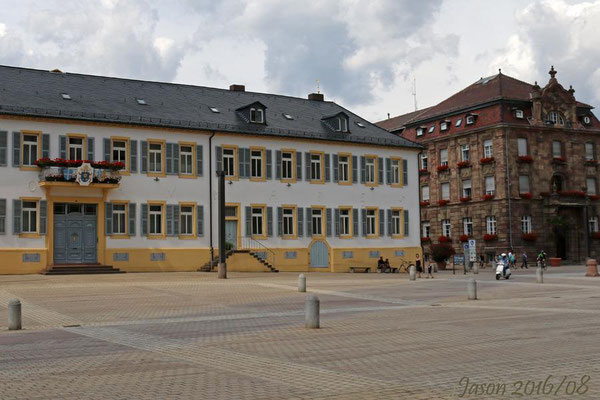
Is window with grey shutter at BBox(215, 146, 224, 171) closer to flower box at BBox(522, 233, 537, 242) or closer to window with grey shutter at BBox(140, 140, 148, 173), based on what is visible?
window with grey shutter at BBox(140, 140, 148, 173)

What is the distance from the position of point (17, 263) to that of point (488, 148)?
130 ft

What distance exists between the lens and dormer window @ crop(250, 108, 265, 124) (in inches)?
1808

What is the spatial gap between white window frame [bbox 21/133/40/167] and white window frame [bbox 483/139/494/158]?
3768 centimetres

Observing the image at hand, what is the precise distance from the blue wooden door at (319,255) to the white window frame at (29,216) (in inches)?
645

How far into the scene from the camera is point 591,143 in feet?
218

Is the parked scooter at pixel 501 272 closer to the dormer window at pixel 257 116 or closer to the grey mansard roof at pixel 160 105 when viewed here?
the grey mansard roof at pixel 160 105

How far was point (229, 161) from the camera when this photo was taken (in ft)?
145

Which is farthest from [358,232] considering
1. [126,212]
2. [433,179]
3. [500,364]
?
[500,364]

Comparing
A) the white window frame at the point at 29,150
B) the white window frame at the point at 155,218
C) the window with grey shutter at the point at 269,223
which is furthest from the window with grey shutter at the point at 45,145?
the window with grey shutter at the point at 269,223

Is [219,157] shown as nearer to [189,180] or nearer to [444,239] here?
[189,180]

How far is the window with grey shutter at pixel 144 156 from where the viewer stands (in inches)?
1620

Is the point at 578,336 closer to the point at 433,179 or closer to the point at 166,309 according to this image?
the point at 166,309

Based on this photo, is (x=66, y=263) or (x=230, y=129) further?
(x=230, y=129)

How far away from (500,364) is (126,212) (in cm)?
3219
